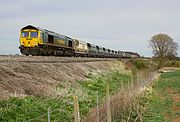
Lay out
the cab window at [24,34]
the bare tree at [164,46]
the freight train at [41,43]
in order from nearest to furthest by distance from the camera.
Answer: the freight train at [41,43] < the cab window at [24,34] < the bare tree at [164,46]

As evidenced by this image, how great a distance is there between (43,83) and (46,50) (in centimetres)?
1876

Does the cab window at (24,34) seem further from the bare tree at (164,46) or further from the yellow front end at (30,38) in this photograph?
the bare tree at (164,46)

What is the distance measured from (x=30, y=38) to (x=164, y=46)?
101m

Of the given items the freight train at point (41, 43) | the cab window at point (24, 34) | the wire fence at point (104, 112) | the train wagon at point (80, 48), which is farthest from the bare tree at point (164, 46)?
the wire fence at point (104, 112)

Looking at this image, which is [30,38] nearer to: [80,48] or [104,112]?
[80,48]

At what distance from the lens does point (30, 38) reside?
33.9 metres

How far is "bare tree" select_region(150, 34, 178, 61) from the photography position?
127887 mm

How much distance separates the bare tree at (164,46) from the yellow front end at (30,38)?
96.4m

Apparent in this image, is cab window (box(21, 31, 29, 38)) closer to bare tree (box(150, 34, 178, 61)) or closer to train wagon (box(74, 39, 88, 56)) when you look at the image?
train wagon (box(74, 39, 88, 56))

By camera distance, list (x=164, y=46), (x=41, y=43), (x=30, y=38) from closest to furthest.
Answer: (x=41, y=43) → (x=30, y=38) → (x=164, y=46)


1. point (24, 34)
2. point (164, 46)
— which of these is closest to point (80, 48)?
point (24, 34)

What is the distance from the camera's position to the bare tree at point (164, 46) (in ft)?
420

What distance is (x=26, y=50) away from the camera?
33062 mm

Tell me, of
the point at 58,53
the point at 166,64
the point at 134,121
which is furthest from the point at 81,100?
the point at 166,64
